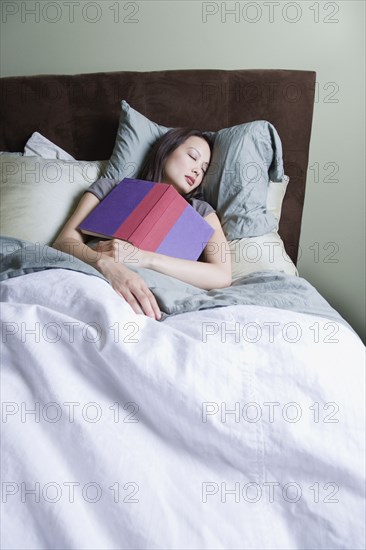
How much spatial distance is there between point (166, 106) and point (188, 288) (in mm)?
899

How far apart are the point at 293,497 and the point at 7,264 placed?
84cm

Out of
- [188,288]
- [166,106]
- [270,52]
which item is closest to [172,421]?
[188,288]

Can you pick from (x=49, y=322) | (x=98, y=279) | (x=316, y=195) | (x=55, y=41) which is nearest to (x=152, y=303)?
(x=98, y=279)

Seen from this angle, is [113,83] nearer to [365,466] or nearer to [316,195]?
[316,195]

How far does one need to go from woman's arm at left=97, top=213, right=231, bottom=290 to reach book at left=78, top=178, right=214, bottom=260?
4 cm

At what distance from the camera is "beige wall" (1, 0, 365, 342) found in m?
2.09

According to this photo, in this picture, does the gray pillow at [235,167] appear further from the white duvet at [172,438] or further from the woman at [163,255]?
the white duvet at [172,438]

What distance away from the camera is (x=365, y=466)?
0.79 m

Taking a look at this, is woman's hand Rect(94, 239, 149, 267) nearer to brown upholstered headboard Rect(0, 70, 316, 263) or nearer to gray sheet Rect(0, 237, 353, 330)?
gray sheet Rect(0, 237, 353, 330)

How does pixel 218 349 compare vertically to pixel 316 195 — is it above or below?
below

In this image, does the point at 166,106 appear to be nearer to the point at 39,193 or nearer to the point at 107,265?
the point at 39,193

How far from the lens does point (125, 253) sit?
4.82 ft

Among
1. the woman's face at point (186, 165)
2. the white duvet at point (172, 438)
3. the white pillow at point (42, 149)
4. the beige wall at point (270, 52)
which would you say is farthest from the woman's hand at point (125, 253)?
the beige wall at point (270, 52)

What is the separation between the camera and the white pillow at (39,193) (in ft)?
5.71
